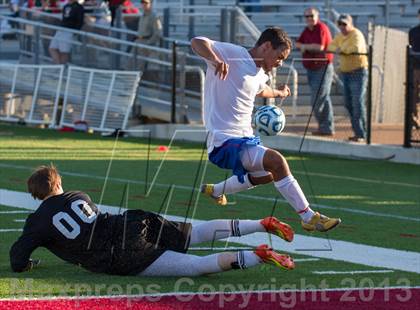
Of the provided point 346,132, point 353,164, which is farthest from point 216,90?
point 346,132

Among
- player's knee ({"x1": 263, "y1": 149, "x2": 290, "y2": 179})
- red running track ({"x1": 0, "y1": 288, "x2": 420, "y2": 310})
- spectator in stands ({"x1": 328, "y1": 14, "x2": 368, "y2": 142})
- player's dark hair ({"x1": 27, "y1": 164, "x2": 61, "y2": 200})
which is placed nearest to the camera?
red running track ({"x1": 0, "y1": 288, "x2": 420, "y2": 310})

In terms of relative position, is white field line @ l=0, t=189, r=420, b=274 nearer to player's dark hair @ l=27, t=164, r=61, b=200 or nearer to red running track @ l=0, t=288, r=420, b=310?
red running track @ l=0, t=288, r=420, b=310

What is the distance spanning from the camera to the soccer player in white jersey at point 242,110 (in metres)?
9.27

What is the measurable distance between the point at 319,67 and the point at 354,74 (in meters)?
0.56

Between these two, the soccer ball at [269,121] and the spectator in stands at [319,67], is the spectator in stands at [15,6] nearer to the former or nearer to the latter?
the spectator in stands at [319,67]

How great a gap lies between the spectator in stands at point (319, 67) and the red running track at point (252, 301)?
1145 centimetres

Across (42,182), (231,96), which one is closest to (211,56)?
(231,96)

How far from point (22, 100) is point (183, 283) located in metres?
16.3

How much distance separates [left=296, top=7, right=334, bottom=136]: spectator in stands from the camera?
1925 centimetres

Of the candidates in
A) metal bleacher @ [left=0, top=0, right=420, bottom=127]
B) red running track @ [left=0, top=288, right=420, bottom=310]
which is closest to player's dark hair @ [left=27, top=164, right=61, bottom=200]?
red running track @ [left=0, top=288, right=420, bottom=310]

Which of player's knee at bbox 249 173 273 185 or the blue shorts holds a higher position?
the blue shorts

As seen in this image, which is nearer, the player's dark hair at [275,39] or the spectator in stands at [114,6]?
the player's dark hair at [275,39]

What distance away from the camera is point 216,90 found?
31.1 ft

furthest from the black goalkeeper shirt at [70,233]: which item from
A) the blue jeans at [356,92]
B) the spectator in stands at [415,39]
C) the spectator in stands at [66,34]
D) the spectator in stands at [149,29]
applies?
the spectator in stands at [66,34]
